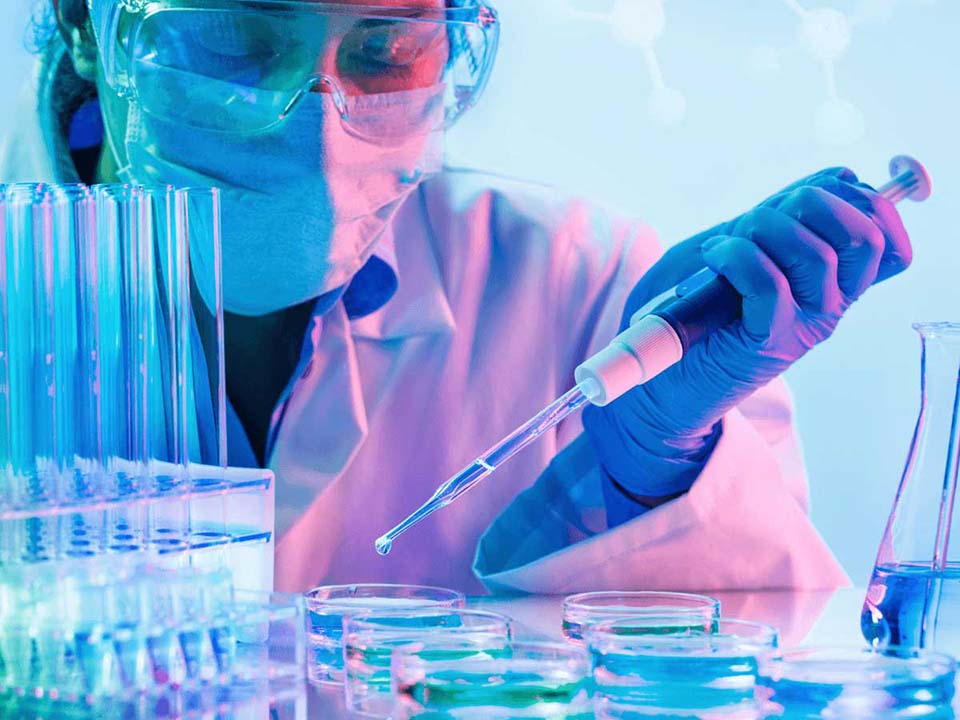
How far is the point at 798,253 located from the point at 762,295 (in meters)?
0.07

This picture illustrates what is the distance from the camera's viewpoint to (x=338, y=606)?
93cm

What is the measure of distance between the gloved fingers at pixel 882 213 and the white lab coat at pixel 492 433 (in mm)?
318

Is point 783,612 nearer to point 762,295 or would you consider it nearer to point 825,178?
point 762,295

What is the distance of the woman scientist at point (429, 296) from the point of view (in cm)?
125

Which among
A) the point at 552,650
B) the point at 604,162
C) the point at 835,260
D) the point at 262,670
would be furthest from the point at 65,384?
the point at 604,162

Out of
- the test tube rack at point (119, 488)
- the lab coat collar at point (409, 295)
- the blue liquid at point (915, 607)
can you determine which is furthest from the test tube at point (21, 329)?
the lab coat collar at point (409, 295)

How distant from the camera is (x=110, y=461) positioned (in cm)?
80

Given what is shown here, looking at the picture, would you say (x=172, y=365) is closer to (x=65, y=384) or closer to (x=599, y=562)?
(x=65, y=384)

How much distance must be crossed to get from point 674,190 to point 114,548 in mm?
1761

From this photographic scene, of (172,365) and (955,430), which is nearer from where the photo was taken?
(172,365)

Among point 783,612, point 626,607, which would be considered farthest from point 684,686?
point 783,612
